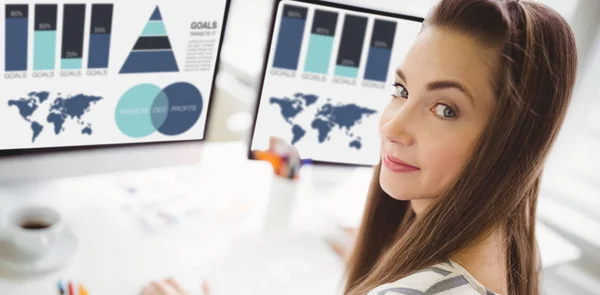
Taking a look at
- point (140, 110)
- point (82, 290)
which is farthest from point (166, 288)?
point (140, 110)

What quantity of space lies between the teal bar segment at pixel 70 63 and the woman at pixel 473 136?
1.76 feet

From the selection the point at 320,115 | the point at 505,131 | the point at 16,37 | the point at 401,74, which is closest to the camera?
the point at 505,131

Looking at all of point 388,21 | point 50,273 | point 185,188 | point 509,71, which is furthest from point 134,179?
point 509,71

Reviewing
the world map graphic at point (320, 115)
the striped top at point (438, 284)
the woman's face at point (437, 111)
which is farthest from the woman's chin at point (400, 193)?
the world map graphic at point (320, 115)

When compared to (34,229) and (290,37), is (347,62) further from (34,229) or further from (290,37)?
(34,229)

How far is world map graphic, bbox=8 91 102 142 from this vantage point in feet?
3.25

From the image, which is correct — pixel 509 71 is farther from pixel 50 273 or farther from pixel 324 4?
pixel 50 273

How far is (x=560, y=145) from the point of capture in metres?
1.64

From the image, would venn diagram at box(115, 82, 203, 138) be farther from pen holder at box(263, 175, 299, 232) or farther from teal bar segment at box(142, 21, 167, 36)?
pen holder at box(263, 175, 299, 232)

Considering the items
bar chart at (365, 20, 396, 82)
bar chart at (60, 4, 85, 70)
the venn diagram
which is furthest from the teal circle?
bar chart at (365, 20, 396, 82)

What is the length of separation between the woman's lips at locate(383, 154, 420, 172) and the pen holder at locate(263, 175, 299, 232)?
37 centimetres

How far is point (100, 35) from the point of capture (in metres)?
0.99

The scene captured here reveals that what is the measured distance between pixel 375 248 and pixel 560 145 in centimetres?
86

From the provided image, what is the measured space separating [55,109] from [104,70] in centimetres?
11
